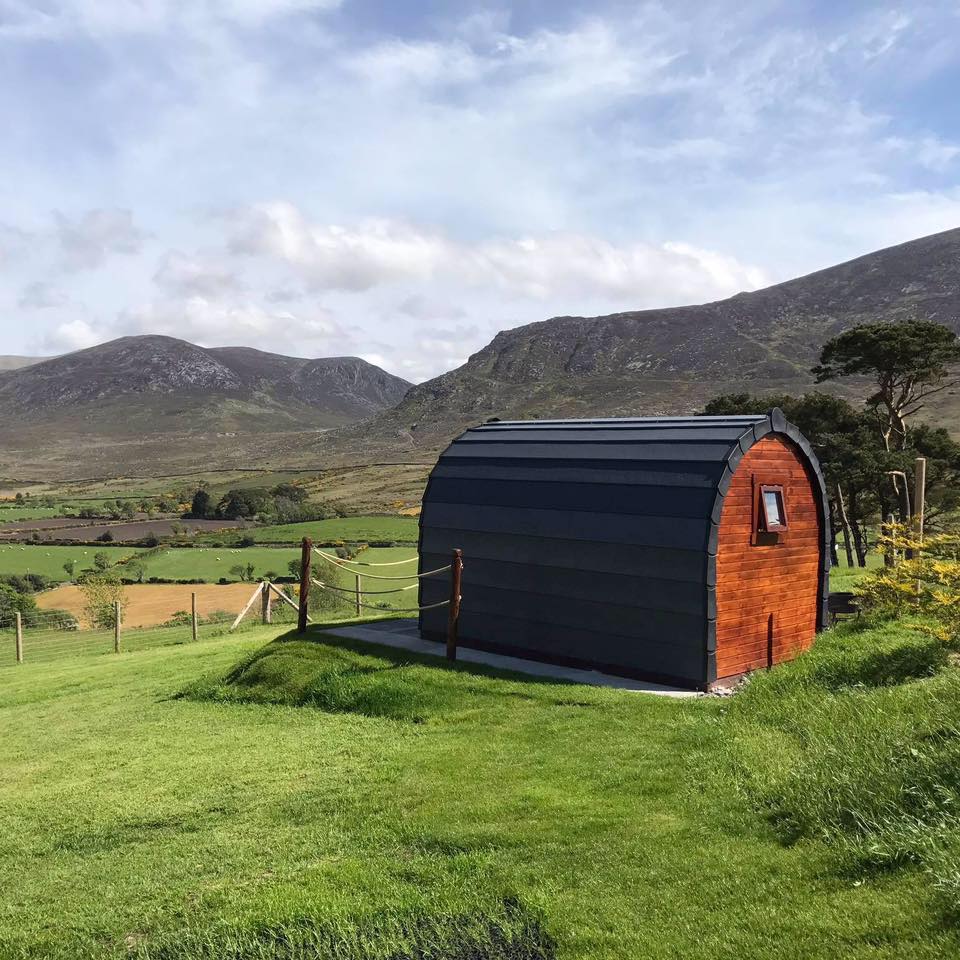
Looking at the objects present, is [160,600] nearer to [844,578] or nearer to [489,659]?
[489,659]

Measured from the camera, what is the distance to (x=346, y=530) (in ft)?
219

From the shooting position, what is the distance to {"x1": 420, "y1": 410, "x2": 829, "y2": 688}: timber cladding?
12.3m

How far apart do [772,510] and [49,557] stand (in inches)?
2489

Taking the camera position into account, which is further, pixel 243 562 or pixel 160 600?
pixel 243 562

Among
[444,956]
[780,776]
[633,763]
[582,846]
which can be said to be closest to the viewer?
[444,956]

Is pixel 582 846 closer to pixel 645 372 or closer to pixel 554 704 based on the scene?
pixel 554 704

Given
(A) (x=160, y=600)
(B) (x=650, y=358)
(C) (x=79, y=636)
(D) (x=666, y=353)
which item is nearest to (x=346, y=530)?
(A) (x=160, y=600)

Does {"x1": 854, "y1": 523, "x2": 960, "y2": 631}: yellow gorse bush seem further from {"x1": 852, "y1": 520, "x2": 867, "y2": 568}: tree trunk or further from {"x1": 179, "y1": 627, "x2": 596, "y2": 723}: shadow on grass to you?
{"x1": 852, "y1": 520, "x2": 867, "y2": 568}: tree trunk

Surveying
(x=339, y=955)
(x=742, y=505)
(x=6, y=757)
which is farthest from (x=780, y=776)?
(x=6, y=757)

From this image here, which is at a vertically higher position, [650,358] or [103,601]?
[650,358]

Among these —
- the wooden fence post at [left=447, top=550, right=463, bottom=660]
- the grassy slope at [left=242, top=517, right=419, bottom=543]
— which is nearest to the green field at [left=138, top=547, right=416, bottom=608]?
the grassy slope at [left=242, top=517, right=419, bottom=543]

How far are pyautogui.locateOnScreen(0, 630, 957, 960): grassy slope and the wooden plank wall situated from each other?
8.08ft

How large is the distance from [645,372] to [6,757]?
142 metres

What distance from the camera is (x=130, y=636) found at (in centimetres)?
2900
